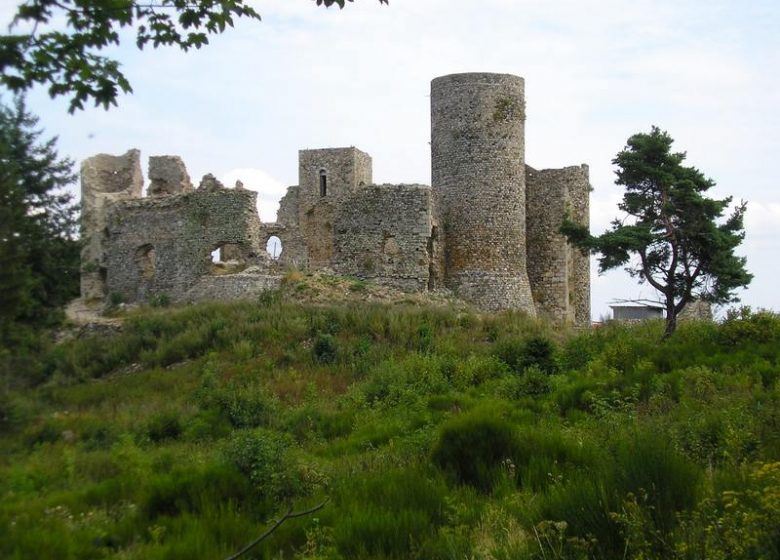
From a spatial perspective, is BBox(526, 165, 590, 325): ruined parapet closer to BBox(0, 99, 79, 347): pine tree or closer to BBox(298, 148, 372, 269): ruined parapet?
BBox(298, 148, 372, 269): ruined parapet

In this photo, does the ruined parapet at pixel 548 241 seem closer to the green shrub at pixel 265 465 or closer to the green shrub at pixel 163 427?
the green shrub at pixel 163 427

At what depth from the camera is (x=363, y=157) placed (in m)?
33.3

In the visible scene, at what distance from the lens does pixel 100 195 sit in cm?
2962

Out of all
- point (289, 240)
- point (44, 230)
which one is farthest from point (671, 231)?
point (289, 240)

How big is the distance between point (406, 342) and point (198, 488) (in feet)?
33.8

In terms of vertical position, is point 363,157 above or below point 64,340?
above

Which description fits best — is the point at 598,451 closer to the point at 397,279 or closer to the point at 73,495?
the point at 73,495

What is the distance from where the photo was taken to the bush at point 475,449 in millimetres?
7836

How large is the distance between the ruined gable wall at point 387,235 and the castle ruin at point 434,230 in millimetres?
28

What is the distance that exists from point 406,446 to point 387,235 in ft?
47.8

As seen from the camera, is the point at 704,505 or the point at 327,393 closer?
the point at 704,505

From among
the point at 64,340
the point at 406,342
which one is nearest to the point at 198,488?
the point at 406,342

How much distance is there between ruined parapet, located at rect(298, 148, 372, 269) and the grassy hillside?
13.4 meters

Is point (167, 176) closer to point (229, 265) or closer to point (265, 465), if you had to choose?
point (229, 265)
